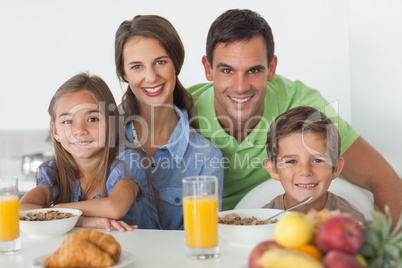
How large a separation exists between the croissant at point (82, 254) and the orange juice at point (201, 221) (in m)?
0.17

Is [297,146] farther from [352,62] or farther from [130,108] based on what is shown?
[352,62]

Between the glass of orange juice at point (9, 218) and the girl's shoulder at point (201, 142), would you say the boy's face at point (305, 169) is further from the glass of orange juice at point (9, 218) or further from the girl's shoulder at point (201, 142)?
the glass of orange juice at point (9, 218)

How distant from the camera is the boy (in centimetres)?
175

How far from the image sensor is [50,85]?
10.9ft

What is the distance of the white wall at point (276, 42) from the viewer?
2801 mm

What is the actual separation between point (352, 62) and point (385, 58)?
0.18m

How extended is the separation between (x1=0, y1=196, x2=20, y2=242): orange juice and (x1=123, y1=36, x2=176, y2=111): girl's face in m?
0.97

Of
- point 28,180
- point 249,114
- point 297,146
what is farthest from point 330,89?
point 28,180

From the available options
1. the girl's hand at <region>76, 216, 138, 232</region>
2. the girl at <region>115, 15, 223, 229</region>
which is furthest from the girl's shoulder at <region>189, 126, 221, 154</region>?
the girl's hand at <region>76, 216, 138, 232</region>

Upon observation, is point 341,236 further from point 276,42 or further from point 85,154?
point 276,42

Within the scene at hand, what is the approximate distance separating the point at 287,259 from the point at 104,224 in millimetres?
796

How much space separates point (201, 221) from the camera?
1.04m

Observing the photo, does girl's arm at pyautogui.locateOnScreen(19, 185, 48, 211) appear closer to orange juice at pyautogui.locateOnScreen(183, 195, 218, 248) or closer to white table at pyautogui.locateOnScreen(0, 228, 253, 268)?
white table at pyautogui.locateOnScreen(0, 228, 253, 268)

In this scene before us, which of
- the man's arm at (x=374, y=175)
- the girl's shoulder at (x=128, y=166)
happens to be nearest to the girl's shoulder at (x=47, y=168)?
the girl's shoulder at (x=128, y=166)
